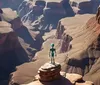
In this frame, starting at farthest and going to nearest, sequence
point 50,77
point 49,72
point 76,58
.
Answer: point 76,58 → point 50,77 → point 49,72

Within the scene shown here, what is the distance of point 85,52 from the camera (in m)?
127

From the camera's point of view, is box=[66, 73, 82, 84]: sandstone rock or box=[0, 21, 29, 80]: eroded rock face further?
box=[0, 21, 29, 80]: eroded rock face

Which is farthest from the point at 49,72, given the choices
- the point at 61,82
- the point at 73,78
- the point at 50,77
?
the point at 73,78

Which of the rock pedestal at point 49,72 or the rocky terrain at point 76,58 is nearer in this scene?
the rock pedestal at point 49,72

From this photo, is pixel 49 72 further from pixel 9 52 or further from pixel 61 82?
pixel 9 52

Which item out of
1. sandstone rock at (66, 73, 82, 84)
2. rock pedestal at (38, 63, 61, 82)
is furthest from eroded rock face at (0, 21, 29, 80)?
rock pedestal at (38, 63, 61, 82)

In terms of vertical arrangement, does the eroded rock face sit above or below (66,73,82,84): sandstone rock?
below

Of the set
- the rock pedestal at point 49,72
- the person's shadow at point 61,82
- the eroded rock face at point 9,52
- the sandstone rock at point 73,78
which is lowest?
the eroded rock face at point 9,52

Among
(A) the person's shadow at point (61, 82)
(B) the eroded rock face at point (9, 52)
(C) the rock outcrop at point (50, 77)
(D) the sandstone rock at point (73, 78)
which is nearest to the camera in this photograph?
(C) the rock outcrop at point (50, 77)

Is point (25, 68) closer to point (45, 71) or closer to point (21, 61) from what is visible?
point (21, 61)

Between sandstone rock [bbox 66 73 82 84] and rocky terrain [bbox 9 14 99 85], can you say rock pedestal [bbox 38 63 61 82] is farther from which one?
rocky terrain [bbox 9 14 99 85]

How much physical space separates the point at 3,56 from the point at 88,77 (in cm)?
5915

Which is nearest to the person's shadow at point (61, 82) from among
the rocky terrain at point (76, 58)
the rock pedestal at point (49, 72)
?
the rock pedestal at point (49, 72)

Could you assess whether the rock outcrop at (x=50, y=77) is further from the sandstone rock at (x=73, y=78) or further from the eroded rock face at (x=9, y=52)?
the eroded rock face at (x=9, y=52)
